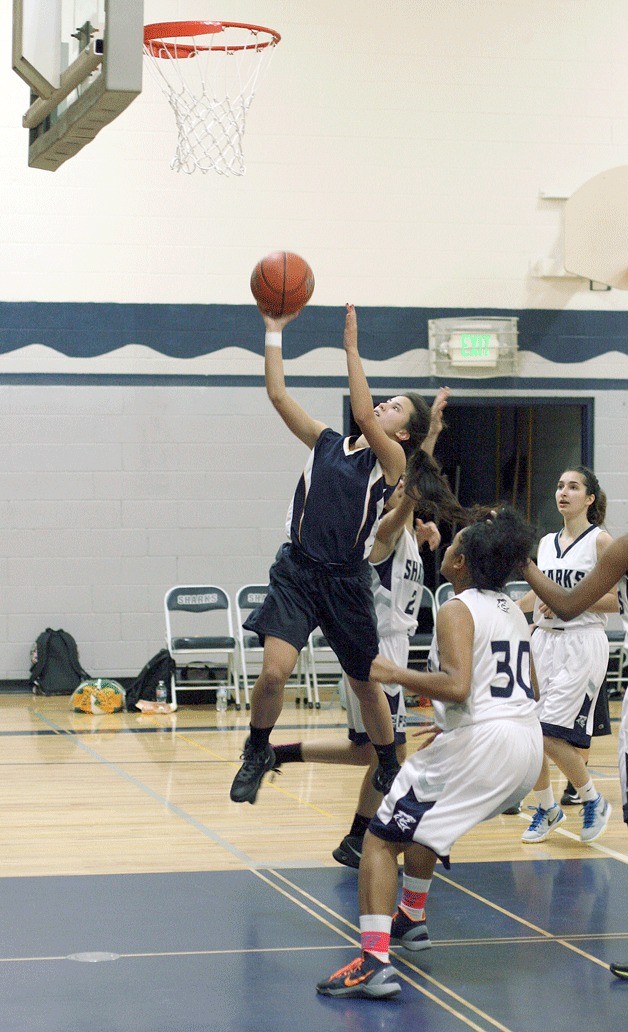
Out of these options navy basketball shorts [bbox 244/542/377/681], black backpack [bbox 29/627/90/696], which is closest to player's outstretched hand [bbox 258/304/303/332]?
navy basketball shorts [bbox 244/542/377/681]

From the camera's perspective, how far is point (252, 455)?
11.6 meters

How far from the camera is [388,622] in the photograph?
18.9 feet

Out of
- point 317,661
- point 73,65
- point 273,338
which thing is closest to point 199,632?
point 317,661

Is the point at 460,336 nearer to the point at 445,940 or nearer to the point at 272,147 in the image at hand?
the point at 272,147

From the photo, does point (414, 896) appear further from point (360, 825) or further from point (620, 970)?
point (360, 825)

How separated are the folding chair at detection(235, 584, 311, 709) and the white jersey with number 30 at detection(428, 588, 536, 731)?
22.1 ft

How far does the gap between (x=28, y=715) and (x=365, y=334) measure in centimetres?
448

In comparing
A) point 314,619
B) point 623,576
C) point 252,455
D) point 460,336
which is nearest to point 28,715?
point 252,455

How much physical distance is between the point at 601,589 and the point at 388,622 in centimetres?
186

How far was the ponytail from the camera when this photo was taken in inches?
210

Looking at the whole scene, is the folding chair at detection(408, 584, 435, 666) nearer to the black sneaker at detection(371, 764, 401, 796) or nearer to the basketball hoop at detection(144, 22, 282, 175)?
the basketball hoop at detection(144, 22, 282, 175)

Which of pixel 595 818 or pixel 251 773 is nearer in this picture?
pixel 251 773

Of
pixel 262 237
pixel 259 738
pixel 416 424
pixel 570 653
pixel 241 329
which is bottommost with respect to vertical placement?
pixel 259 738

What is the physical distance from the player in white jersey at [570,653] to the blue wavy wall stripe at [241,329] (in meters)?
5.38
